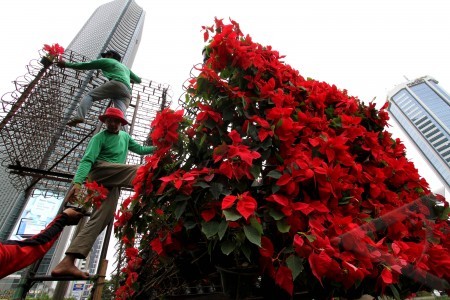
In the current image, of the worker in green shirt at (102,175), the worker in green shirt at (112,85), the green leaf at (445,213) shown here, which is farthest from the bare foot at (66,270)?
the green leaf at (445,213)

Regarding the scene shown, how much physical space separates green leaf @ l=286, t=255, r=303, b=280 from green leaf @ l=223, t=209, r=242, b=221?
0.26 meters

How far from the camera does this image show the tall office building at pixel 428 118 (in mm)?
59875

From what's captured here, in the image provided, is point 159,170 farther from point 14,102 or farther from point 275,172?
point 14,102

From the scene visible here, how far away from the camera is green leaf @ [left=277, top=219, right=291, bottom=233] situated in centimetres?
101

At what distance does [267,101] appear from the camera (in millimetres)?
1397

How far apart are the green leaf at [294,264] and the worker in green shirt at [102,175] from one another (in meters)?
1.40

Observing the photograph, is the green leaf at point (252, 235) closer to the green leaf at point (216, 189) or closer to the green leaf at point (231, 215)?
the green leaf at point (231, 215)

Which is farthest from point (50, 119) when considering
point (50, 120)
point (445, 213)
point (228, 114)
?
point (445, 213)

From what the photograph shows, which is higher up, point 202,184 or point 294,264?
point 202,184

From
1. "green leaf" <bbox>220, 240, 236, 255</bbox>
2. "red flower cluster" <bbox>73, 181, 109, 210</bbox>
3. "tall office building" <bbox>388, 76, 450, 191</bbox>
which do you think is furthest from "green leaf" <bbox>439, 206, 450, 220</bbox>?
"tall office building" <bbox>388, 76, 450, 191</bbox>

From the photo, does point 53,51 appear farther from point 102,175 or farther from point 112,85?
point 102,175

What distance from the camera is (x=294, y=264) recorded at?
934mm

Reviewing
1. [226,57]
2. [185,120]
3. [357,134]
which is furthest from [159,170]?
[357,134]

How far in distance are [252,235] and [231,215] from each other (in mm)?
107
